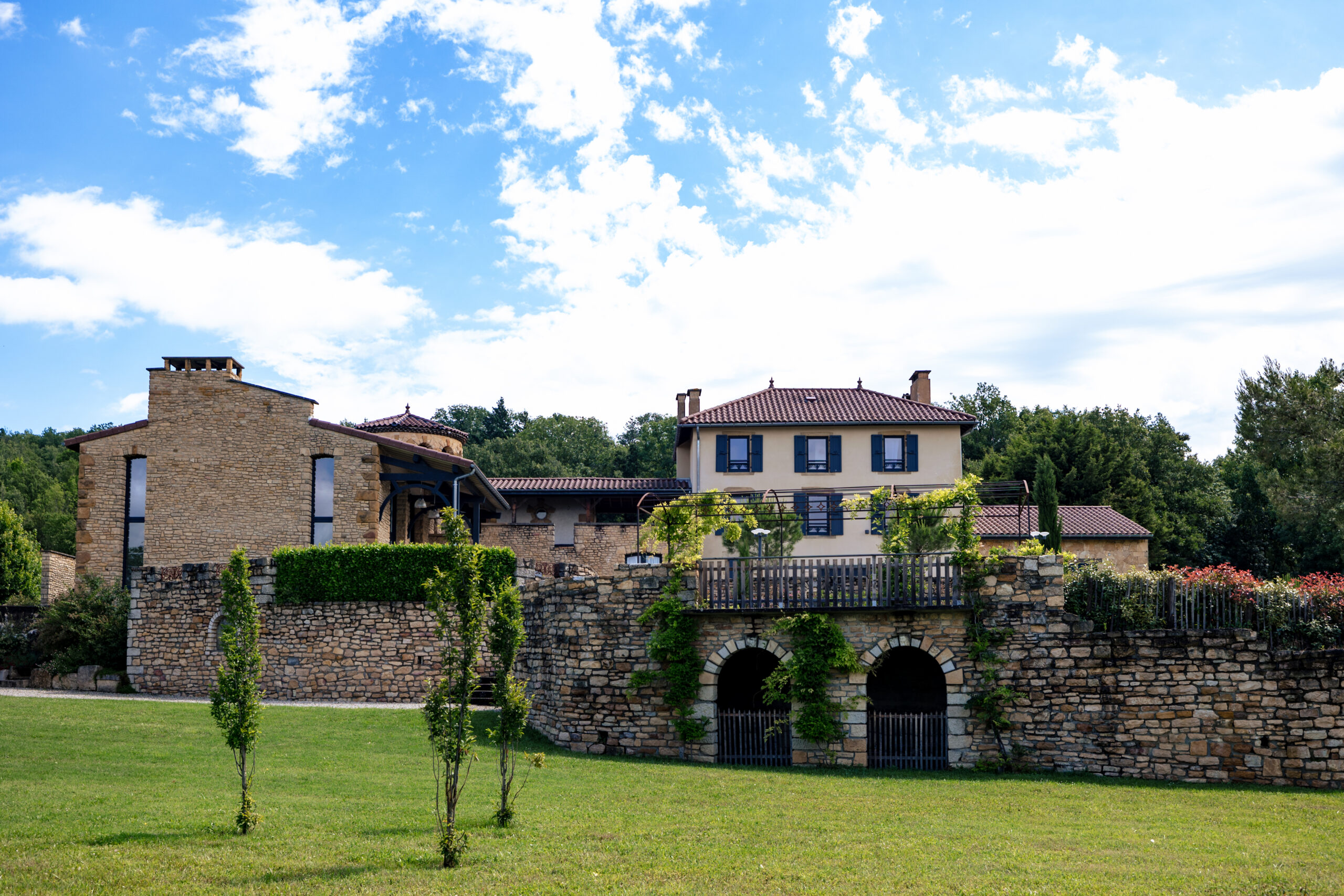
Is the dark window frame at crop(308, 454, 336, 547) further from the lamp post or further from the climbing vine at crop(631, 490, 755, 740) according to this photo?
the climbing vine at crop(631, 490, 755, 740)

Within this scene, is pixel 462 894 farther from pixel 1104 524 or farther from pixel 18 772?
pixel 1104 524

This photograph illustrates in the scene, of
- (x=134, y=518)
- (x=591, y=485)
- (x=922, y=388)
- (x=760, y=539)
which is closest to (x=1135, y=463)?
(x=922, y=388)

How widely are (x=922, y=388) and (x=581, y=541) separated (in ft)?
55.0

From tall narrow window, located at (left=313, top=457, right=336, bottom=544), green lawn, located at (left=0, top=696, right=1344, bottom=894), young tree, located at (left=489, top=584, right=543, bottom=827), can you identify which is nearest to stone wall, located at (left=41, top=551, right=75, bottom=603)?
tall narrow window, located at (left=313, top=457, right=336, bottom=544)

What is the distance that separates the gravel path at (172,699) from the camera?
73.6 ft

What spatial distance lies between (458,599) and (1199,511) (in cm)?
5080

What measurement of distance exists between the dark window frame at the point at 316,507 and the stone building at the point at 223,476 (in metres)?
0.03

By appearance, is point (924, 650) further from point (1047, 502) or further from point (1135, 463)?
point (1135, 463)

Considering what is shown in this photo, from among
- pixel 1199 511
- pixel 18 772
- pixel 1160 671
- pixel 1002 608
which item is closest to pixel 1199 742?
pixel 1160 671

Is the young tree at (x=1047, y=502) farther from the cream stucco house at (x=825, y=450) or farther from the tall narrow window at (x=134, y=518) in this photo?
the tall narrow window at (x=134, y=518)

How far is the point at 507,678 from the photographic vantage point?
11.9 m

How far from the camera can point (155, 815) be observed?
1175 centimetres

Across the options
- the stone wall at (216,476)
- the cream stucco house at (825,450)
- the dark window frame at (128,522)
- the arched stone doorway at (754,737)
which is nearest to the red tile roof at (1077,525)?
the cream stucco house at (825,450)

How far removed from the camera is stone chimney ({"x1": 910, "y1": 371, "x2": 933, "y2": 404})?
44.5m
